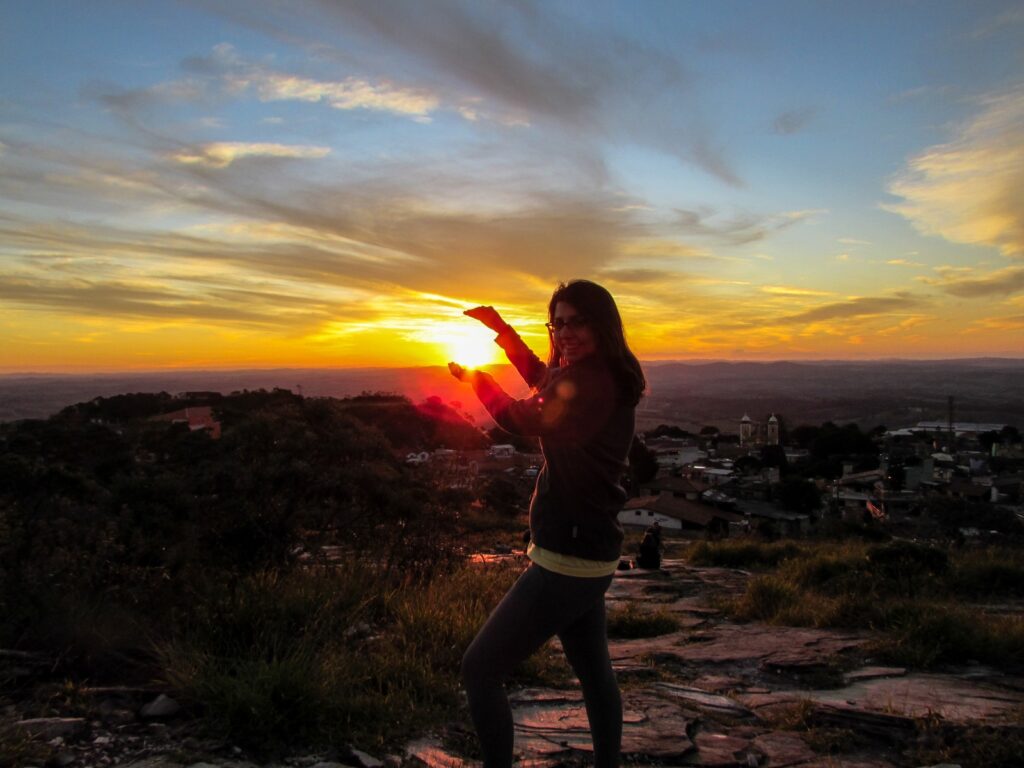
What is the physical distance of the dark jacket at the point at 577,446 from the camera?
2193 mm

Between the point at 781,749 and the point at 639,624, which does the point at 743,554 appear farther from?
the point at 781,749

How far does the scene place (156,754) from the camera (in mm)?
2707

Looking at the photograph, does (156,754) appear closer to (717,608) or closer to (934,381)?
(717,608)

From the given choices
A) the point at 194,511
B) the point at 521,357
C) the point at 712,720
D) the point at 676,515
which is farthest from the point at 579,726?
the point at 676,515

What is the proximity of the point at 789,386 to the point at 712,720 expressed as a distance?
4099 inches

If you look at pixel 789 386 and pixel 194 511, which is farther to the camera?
pixel 789 386

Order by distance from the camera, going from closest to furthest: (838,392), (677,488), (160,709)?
(160,709) → (677,488) → (838,392)

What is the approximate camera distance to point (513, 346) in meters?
2.86

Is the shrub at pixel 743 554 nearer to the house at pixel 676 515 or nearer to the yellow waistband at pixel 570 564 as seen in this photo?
the yellow waistband at pixel 570 564

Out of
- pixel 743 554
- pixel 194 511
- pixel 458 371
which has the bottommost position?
pixel 743 554

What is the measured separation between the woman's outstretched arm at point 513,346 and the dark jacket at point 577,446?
0.49m

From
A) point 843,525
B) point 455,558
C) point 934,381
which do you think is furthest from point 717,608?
point 934,381

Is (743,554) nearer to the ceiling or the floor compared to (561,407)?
nearer to the floor

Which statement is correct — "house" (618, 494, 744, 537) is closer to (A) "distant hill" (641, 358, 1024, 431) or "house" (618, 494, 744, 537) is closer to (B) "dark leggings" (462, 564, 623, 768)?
(B) "dark leggings" (462, 564, 623, 768)
